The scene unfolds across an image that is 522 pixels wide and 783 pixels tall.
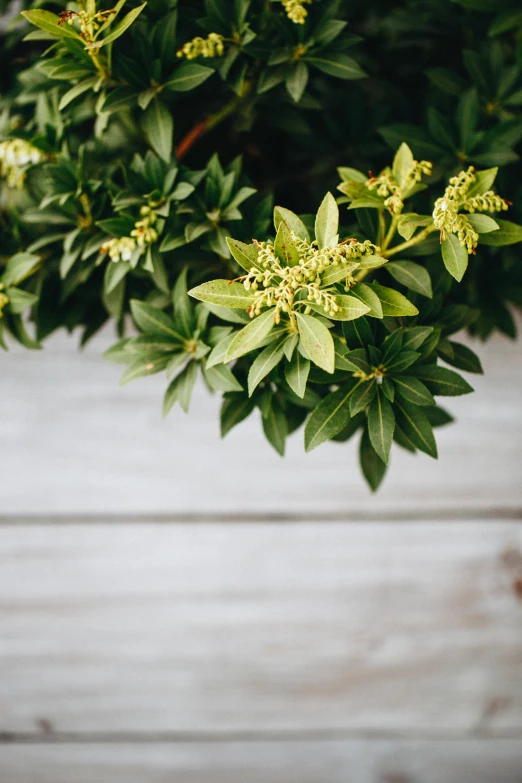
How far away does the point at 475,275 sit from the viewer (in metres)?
0.68

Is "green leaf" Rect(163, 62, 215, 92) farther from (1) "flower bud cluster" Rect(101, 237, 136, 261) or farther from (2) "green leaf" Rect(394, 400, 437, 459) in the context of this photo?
(2) "green leaf" Rect(394, 400, 437, 459)

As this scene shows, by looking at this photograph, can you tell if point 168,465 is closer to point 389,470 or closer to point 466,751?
point 389,470

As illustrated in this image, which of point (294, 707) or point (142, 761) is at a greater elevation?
point (294, 707)

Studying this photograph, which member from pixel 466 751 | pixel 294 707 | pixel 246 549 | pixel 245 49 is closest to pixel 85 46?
pixel 245 49

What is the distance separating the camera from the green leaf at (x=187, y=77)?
1.76 ft

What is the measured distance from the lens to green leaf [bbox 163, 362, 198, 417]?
1.89ft

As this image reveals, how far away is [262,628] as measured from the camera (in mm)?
918

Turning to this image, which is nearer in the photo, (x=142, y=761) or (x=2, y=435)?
(x=2, y=435)

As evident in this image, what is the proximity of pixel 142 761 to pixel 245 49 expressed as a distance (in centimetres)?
107

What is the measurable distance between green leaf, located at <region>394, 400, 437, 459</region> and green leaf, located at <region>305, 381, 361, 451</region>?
0.18ft

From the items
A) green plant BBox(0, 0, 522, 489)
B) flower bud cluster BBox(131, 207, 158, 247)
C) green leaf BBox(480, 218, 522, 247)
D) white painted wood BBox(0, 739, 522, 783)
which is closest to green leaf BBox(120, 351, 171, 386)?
green plant BBox(0, 0, 522, 489)

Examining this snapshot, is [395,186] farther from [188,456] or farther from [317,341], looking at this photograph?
[188,456]

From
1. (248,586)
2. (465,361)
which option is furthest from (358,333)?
(248,586)

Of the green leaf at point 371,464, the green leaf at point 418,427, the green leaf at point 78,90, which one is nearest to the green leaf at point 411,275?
the green leaf at point 418,427
